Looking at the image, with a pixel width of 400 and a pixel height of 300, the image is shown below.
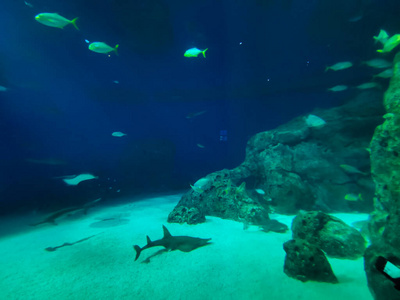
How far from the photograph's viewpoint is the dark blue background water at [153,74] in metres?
8.67

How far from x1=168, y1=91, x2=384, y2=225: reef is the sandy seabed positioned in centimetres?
150

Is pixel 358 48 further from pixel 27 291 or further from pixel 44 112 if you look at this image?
pixel 44 112

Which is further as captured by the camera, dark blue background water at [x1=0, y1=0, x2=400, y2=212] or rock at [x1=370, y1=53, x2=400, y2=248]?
dark blue background water at [x1=0, y1=0, x2=400, y2=212]

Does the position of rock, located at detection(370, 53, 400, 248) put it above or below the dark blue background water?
below

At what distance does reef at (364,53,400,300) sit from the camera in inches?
104

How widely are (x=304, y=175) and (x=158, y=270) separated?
676 cm

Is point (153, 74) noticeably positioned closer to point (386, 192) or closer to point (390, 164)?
point (390, 164)

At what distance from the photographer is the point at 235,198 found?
713 centimetres

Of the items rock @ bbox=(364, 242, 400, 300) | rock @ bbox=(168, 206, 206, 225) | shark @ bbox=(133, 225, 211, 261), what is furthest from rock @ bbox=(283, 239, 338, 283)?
rock @ bbox=(168, 206, 206, 225)

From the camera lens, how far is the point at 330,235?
4137 millimetres

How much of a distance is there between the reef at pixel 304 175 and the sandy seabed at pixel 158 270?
1501mm

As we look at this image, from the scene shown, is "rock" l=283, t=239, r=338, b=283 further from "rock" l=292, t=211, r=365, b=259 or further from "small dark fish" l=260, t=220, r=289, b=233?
"small dark fish" l=260, t=220, r=289, b=233

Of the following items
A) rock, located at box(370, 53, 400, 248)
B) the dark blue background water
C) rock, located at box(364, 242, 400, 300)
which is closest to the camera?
rock, located at box(364, 242, 400, 300)

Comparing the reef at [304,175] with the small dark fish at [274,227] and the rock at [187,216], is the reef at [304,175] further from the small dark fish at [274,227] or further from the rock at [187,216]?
the small dark fish at [274,227]
